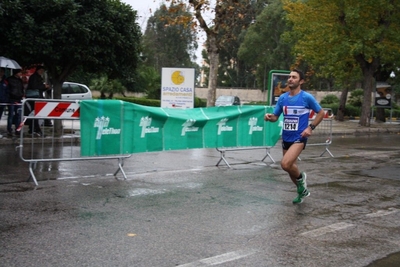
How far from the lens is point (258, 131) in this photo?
42.3 feet

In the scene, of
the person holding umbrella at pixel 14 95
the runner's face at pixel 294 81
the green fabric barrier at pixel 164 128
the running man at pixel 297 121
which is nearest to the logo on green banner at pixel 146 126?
the green fabric barrier at pixel 164 128

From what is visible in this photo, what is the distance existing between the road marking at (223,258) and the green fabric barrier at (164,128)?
16.1 ft

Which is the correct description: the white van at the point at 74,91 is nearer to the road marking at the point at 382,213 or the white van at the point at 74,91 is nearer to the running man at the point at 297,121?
the running man at the point at 297,121

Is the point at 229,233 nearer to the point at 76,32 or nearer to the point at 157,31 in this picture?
the point at 76,32

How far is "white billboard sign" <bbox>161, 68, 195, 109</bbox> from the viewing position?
816 inches

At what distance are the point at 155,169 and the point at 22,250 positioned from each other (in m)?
6.05

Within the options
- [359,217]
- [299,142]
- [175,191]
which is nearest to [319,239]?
[359,217]

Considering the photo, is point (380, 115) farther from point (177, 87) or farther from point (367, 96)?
point (177, 87)

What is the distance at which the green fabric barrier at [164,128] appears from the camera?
988 cm

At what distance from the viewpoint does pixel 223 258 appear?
17.9 feet

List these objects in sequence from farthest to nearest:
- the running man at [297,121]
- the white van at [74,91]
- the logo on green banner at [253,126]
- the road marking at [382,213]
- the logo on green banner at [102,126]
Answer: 1. the white van at [74,91]
2. the logo on green banner at [253,126]
3. the logo on green banner at [102,126]
4. the running man at [297,121]
5. the road marking at [382,213]

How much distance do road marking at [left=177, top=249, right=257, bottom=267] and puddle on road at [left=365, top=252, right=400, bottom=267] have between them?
3.99ft

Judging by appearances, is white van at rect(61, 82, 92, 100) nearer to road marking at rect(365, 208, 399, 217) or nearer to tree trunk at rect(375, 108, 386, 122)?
tree trunk at rect(375, 108, 386, 122)

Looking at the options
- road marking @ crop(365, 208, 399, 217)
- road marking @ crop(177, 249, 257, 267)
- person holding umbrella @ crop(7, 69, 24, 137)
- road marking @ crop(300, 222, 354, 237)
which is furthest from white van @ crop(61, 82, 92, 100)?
road marking @ crop(177, 249, 257, 267)
